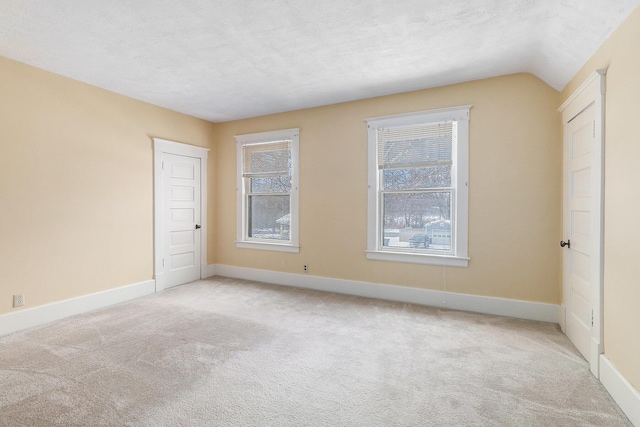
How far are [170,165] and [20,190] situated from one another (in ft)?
6.12

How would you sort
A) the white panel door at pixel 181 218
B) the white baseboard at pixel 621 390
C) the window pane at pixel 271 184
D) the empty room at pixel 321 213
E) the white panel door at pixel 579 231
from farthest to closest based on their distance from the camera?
the window pane at pixel 271 184, the white panel door at pixel 181 218, the white panel door at pixel 579 231, the empty room at pixel 321 213, the white baseboard at pixel 621 390

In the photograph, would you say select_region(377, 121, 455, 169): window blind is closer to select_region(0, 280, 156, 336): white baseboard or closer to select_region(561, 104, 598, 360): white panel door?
select_region(561, 104, 598, 360): white panel door

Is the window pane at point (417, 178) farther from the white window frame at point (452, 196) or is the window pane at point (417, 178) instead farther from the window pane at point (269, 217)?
the window pane at point (269, 217)

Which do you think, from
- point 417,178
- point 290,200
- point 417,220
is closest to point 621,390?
point 417,220

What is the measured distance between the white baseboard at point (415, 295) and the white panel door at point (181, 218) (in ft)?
2.70

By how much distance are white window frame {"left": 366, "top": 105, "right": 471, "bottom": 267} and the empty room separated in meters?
0.03

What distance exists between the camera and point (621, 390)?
6.39 ft

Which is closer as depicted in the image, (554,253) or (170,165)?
(554,253)

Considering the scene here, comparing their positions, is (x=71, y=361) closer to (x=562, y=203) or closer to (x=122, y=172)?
(x=122, y=172)

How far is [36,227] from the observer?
10.9 ft

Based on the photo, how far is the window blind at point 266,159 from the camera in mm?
5008

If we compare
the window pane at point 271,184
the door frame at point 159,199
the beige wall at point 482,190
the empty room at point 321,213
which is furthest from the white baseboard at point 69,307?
the beige wall at point 482,190

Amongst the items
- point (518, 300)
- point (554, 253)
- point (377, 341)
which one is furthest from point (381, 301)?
point (554, 253)

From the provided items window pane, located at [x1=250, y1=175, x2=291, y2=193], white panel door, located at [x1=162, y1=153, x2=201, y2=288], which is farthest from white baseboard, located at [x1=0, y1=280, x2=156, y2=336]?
window pane, located at [x1=250, y1=175, x2=291, y2=193]
